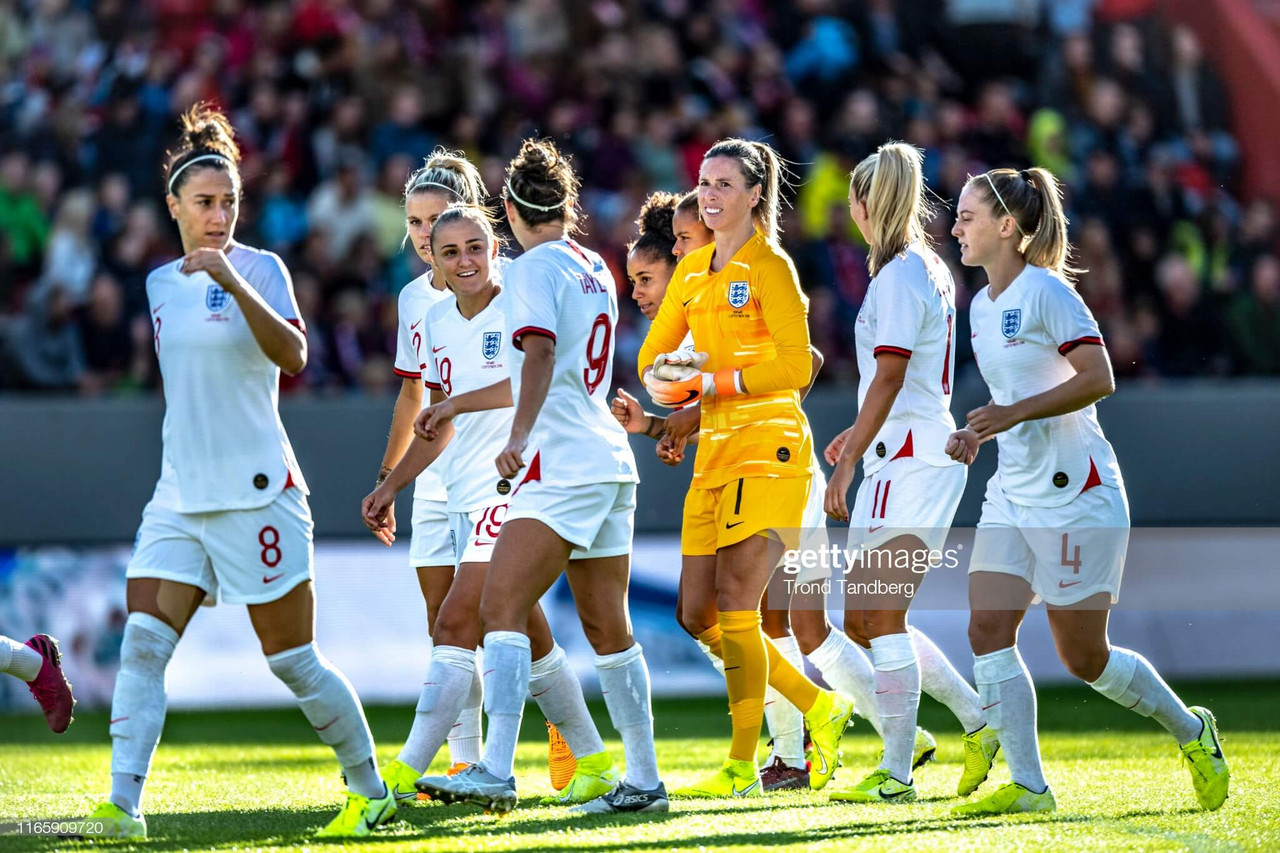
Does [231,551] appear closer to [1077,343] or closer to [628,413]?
[628,413]

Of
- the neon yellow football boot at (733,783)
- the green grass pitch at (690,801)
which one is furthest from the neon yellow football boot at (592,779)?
the neon yellow football boot at (733,783)

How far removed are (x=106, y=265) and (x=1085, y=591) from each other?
389 inches

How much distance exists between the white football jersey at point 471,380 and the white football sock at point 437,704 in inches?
26.8

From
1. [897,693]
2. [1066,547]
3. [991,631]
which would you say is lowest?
[897,693]

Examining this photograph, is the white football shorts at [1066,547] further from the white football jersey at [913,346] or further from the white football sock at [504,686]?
the white football sock at [504,686]

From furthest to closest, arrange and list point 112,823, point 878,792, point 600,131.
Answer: point 600,131
point 878,792
point 112,823

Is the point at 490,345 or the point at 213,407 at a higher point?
the point at 490,345

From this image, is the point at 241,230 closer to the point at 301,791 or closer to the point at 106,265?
the point at 106,265

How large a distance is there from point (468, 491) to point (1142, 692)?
277cm

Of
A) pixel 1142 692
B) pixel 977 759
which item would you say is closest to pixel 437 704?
pixel 977 759

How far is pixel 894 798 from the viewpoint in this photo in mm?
6473

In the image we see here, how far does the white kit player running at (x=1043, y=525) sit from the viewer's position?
599cm

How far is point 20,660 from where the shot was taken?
22.0ft

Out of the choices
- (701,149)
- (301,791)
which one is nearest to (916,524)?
Result: (301,791)
